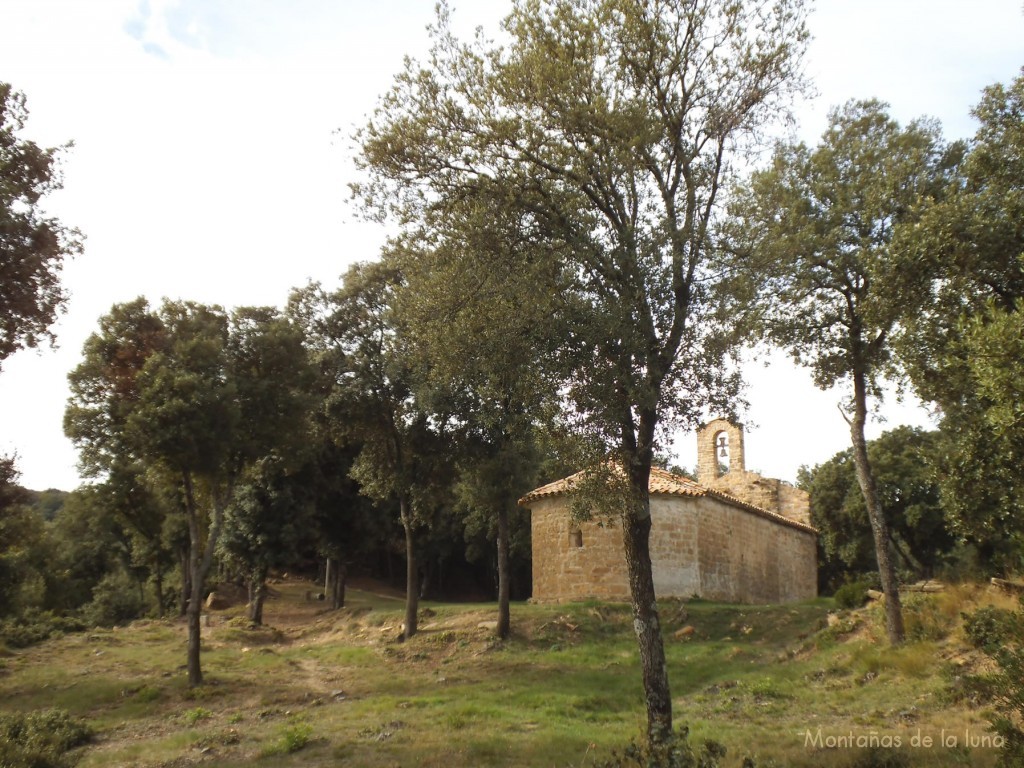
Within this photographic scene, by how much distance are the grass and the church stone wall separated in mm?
1768

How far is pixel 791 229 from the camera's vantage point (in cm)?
1666

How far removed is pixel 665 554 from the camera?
28.0m

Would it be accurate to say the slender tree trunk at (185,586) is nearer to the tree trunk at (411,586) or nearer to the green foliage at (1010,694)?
the tree trunk at (411,586)

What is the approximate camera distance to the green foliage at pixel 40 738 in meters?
10.9

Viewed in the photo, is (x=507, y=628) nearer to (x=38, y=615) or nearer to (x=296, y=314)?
(x=296, y=314)

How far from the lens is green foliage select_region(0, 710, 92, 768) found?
1086 centimetres

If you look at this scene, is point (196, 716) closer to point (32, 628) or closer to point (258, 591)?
point (32, 628)

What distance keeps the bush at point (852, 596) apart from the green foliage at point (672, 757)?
14.7m

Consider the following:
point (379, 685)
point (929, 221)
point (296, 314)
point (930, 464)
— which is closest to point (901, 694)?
point (930, 464)

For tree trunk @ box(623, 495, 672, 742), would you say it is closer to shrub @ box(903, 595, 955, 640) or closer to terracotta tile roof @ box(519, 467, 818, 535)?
shrub @ box(903, 595, 955, 640)

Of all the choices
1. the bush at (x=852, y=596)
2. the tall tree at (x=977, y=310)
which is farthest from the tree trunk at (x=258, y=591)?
the tall tree at (x=977, y=310)

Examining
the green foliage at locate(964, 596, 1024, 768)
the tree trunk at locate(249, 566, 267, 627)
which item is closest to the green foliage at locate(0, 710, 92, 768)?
the green foliage at locate(964, 596, 1024, 768)

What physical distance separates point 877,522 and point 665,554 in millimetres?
Answer: 11900

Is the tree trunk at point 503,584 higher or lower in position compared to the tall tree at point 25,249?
lower
